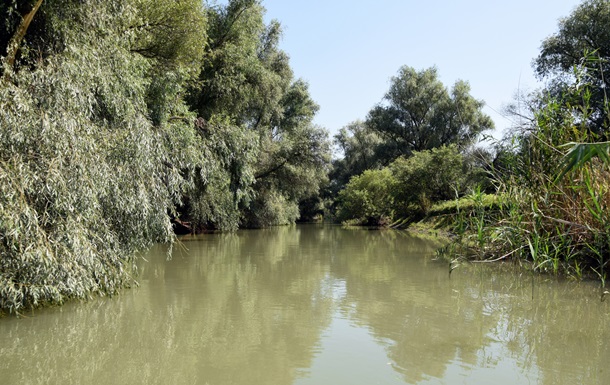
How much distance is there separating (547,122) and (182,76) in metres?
7.87

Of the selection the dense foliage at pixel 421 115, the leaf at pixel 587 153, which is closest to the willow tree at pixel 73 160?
the leaf at pixel 587 153

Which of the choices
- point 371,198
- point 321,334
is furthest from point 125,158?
point 371,198

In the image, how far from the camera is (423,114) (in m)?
37.8

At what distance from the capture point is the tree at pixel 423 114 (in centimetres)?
3644

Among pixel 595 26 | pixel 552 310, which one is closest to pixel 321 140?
pixel 595 26

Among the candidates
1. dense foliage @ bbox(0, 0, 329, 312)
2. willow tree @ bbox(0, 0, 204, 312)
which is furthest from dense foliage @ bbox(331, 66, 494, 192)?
willow tree @ bbox(0, 0, 204, 312)

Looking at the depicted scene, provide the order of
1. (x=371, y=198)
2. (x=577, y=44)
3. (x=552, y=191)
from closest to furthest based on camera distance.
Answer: (x=552, y=191) → (x=577, y=44) → (x=371, y=198)

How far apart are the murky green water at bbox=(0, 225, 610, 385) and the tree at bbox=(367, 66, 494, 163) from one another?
28.6 m

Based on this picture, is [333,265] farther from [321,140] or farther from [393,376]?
[321,140]

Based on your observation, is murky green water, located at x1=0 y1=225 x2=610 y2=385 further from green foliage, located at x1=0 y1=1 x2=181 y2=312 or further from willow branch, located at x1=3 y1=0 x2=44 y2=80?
willow branch, located at x1=3 y1=0 x2=44 y2=80

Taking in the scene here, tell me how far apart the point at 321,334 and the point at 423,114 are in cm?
3435

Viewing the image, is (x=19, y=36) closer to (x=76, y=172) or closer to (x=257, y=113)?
(x=76, y=172)

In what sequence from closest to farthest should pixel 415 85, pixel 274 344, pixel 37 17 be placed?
pixel 274 344
pixel 37 17
pixel 415 85

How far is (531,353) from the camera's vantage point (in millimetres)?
4812
